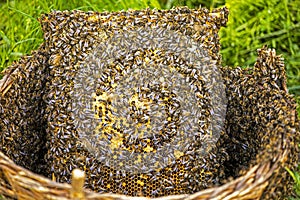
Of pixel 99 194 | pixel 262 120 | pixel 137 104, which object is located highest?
pixel 137 104

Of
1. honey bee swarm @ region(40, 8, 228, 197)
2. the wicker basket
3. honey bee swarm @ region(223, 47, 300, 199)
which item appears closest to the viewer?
the wicker basket

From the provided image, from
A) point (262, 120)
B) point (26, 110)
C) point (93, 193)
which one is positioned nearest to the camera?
point (93, 193)

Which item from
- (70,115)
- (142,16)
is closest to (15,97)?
(70,115)

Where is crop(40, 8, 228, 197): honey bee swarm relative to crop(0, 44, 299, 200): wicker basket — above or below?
above

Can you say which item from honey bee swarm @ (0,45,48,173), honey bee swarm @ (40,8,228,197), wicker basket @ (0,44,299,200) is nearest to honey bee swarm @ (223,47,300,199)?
wicker basket @ (0,44,299,200)

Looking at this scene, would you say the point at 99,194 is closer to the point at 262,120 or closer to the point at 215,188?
the point at 215,188

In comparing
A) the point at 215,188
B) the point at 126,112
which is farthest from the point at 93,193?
the point at 126,112

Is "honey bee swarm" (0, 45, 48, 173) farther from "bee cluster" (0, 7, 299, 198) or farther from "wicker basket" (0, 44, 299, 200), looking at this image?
"wicker basket" (0, 44, 299, 200)

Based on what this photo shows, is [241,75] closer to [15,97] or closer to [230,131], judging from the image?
[230,131]

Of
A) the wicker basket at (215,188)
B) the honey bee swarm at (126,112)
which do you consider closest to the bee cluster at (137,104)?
the honey bee swarm at (126,112)
